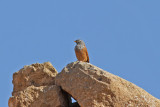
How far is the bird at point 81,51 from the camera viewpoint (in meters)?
12.8

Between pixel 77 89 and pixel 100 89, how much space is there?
656 mm

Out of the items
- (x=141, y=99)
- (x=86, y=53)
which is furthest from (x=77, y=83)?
(x=86, y=53)

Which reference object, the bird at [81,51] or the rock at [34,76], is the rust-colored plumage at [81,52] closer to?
the bird at [81,51]

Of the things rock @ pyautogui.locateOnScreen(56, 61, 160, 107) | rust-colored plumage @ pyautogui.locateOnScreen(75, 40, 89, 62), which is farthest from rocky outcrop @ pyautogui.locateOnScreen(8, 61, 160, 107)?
rust-colored plumage @ pyautogui.locateOnScreen(75, 40, 89, 62)

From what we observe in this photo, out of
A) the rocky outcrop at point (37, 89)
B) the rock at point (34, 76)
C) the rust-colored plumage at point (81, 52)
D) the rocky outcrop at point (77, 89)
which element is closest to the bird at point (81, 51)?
the rust-colored plumage at point (81, 52)

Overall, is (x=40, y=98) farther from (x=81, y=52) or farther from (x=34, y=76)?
(x=81, y=52)

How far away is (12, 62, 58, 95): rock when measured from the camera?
1027 centimetres

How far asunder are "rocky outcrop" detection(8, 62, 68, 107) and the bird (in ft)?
8.20

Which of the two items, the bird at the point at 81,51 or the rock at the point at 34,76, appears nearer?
the rock at the point at 34,76

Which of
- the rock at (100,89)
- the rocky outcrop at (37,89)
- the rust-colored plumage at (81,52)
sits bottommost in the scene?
the rock at (100,89)

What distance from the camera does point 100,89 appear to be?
889cm

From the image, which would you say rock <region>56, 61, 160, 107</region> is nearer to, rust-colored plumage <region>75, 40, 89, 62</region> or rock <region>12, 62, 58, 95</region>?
rock <region>12, 62, 58, 95</region>

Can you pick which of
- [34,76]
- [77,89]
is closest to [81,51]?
[34,76]

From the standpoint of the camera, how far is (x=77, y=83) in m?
9.17
